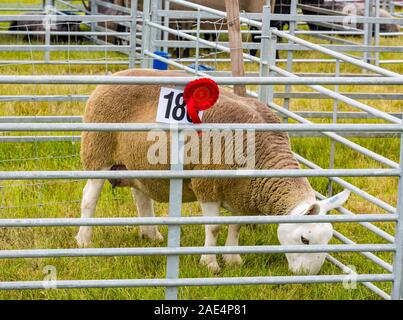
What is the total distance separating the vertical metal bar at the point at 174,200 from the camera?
15.7 feet

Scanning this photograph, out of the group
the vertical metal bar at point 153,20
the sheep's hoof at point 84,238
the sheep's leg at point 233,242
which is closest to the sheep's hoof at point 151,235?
the sheep's hoof at point 84,238

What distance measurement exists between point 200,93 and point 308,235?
1494mm

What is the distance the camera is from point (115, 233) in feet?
22.6

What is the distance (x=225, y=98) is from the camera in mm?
6316

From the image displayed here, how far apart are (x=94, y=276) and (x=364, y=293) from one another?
1.65m

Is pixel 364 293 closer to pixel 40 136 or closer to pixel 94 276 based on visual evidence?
pixel 94 276

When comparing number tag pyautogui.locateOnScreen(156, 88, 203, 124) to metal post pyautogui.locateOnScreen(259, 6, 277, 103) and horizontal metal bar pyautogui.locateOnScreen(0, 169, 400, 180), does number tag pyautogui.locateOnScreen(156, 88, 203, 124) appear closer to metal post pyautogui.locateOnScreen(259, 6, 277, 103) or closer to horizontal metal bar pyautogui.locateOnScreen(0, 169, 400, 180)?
horizontal metal bar pyautogui.locateOnScreen(0, 169, 400, 180)

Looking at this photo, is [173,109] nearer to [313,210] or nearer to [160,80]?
[160,80]

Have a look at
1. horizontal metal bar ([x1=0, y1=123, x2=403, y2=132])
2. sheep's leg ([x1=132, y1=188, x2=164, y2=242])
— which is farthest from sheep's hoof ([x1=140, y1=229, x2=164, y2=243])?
horizontal metal bar ([x1=0, y1=123, x2=403, y2=132])

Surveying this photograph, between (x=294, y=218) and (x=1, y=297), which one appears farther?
(x=1, y=297)

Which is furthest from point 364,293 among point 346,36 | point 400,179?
point 346,36

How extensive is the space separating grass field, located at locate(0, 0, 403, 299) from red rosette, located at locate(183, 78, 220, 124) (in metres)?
1.23

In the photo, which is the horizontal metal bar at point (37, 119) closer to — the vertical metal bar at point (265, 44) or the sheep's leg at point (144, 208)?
the sheep's leg at point (144, 208)
